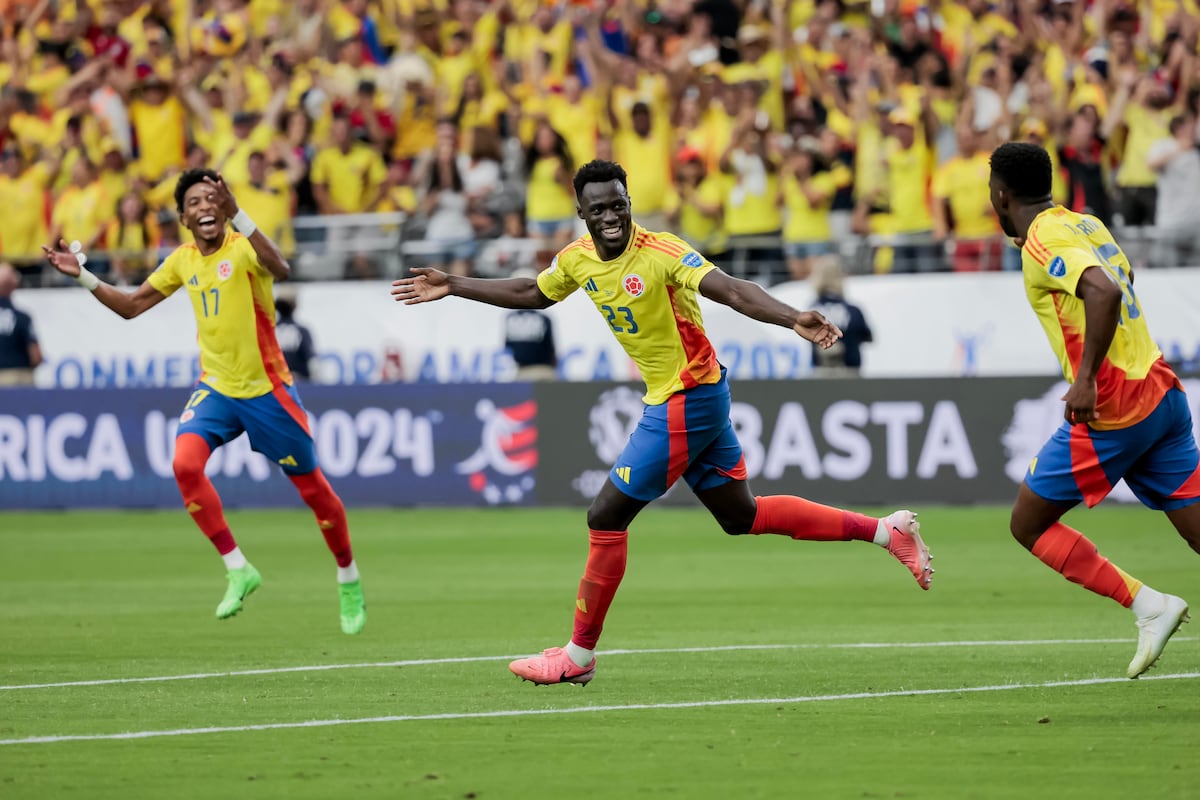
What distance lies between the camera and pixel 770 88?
72.7 feet

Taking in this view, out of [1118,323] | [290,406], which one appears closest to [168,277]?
[290,406]

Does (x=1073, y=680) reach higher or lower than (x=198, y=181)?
lower

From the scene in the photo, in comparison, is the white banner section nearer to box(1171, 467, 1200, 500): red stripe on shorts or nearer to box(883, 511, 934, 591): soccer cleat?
box(883, 511, 934, 591): soccer cleat

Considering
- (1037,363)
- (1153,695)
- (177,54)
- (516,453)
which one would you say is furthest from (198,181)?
(177,54)

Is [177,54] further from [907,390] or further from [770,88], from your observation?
[907,390]

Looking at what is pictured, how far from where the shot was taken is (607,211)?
8.43 meters

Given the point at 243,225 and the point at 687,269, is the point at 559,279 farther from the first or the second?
the point at 243,225

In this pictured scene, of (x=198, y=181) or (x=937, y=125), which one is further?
(x=937, y=125)

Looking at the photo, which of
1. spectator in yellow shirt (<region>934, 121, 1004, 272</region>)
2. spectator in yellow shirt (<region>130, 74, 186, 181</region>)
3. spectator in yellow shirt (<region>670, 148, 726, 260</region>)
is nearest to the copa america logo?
spectator in yellow shirt (<region>670, 148, 726, 260</region>)

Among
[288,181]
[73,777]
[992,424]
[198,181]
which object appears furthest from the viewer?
[288,181]

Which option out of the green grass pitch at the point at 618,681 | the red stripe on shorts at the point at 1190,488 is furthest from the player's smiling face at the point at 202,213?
the red stripe on shorts at the point at 1190,488

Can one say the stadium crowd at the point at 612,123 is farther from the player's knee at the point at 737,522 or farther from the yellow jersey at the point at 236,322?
the player's knee at the point at 737,522

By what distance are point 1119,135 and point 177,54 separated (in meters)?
12.5

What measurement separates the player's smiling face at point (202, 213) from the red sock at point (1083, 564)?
568cm
